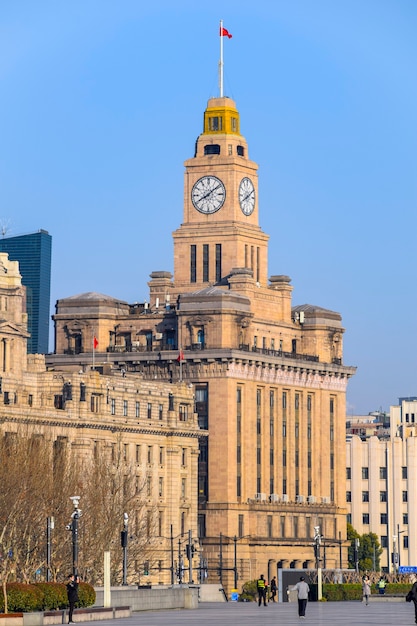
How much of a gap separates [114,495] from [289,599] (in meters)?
19.5

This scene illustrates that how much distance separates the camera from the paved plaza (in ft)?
376

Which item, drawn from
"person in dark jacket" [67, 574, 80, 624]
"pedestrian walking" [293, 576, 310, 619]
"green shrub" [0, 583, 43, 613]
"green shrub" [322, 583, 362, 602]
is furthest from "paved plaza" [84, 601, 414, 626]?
"green shrub" [322, 583, 362, 602]

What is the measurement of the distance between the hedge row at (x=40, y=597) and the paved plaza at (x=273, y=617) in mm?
3016

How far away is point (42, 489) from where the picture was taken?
179m

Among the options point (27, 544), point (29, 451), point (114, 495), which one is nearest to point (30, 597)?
point (27, 544)

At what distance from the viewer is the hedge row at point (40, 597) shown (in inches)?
4530

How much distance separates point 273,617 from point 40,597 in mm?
15997

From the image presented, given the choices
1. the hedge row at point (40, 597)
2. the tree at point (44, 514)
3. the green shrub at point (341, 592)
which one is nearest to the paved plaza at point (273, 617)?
the hedge row at point (40, 597)

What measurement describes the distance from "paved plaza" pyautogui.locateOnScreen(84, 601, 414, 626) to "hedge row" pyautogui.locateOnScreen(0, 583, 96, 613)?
3016 mm

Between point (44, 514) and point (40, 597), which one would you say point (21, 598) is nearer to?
point (40, 597)

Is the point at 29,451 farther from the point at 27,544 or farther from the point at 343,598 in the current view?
the point at 343,598

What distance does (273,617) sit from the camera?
127625mm

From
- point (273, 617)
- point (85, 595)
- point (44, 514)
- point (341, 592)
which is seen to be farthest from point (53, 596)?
point (341, 592)

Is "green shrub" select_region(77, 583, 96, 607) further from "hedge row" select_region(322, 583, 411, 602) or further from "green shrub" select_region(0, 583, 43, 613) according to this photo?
"hedge row" select_region(322, 583, 411, 602)
